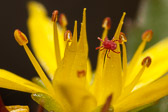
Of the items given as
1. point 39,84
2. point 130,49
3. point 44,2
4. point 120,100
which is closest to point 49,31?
point 130,49

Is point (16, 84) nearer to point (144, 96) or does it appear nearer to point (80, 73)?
point (80, 73)

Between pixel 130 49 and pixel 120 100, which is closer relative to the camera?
pixel 120 100

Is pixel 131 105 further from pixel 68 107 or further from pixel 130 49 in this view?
pixel 130 49

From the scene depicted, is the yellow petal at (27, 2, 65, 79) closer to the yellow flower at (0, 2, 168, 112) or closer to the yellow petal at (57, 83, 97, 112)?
the yellow flower at (0, 2, 168, 112)

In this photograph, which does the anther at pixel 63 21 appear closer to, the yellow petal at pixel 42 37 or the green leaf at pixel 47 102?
the yellow petal at pixel 42 37

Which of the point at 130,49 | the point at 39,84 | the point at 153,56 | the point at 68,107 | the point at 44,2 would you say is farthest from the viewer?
the point at 44,2

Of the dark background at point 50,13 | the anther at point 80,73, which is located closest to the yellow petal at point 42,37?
the anther at point 80,73
